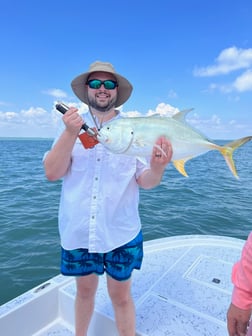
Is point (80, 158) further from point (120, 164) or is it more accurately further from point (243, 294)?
point (243, 294)

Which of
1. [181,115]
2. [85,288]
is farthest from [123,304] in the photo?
[181,115]

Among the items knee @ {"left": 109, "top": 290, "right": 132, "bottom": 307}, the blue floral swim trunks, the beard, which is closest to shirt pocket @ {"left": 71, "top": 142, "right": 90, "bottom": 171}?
the beard

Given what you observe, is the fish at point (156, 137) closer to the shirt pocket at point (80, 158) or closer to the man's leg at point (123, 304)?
the shirt pocket at point (80, 158)

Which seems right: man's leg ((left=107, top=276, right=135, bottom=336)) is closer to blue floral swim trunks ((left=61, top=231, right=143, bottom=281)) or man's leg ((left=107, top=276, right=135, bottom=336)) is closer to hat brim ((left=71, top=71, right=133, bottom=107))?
blue floral swim trunks ((left=61, top=231, right=143, bottom=281))

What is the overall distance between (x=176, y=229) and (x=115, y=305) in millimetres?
4677

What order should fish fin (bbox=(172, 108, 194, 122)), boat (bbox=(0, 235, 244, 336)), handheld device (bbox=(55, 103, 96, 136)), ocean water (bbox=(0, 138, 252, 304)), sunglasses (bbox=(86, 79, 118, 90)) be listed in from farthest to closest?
ocean water (bbox=(0, 138, 252, 304))
boat (bbox=(0, 235, 244, 336))
fish fin (bbox=(172, 108, 194, 122))
sunglasses (bbox=(86, 79, 118, 90))
handheld device (bbox=(55, 103, 96, 136))

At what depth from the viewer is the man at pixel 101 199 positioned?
1.84 m

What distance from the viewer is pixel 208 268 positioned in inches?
128

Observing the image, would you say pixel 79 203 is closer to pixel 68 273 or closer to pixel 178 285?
pixel 68 273

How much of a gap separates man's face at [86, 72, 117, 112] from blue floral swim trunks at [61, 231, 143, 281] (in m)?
0.88

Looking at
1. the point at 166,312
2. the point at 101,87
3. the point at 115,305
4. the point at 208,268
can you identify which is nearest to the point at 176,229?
the point at 208,268

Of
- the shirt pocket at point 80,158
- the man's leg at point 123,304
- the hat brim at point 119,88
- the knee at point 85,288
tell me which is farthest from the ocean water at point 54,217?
the hat brim at point 119,88

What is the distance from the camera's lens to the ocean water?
466 centimetres

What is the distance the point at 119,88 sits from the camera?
202 cm
